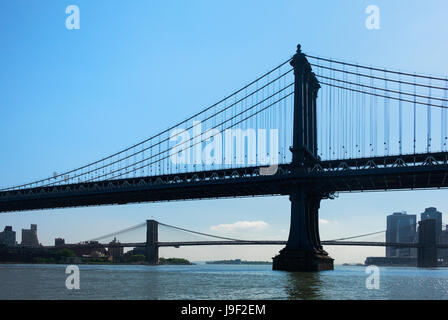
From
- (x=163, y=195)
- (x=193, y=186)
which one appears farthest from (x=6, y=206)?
(x=193, y=186)

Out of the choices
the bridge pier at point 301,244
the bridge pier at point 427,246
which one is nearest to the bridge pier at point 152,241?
the bridge pier at point 427,246

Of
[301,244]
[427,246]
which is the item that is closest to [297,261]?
[301,244]

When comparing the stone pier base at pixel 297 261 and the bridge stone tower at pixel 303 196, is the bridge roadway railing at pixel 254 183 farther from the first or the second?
the stone pier base at pixel 297 261

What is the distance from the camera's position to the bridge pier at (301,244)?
66875 millimetres

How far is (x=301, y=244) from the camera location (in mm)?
68750

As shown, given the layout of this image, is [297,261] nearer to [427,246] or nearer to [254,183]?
[254,183]

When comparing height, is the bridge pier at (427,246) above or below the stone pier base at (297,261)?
below

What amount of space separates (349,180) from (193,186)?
66.7 ft

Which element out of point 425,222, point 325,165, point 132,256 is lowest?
point 132,256

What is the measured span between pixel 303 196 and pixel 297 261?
26.3 feet

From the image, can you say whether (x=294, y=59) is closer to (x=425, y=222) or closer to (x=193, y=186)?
(x=193, y=186)

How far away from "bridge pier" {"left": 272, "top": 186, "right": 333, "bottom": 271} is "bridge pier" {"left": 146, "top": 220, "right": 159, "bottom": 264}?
87123 millimetres

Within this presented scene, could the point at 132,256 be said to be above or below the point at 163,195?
below
